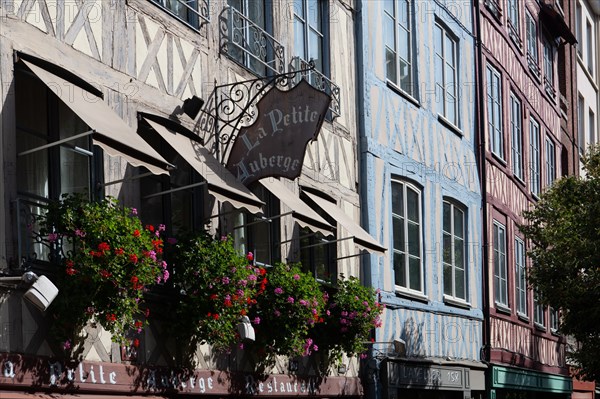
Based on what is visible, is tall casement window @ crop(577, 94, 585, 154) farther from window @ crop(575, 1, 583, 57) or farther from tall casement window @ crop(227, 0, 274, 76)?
tall casement window @ crop(227, 0, 274, 76)

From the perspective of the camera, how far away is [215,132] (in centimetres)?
1162

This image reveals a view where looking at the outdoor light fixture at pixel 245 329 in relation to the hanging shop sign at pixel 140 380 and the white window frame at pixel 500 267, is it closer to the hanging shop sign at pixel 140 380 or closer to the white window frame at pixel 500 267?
the hanging shop sign at pixel 140 380

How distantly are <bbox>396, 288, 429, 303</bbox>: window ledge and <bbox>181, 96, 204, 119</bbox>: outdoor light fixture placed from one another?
5811 mm

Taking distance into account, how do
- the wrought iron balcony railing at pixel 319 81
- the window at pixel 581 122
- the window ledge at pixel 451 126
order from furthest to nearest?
1. the window at pixel 581 122
2. the window ledge at pixel 451 126
3. the wrought iron balcony railing at pixel 319 81

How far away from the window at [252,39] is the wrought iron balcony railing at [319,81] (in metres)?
0.40

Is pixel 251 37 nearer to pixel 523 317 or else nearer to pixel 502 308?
pixel 502 308

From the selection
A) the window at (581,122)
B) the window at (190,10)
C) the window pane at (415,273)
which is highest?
the window at (581,122)

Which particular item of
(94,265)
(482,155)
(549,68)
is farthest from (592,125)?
(94,265)

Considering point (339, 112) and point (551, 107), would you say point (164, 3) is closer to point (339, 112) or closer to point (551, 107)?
point (339, 112)

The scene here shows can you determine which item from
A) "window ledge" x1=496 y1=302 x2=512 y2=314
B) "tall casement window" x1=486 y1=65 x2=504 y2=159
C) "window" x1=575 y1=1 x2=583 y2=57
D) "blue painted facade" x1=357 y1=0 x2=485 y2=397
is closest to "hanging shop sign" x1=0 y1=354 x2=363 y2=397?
"blue painted facade" x1=357 y1=0 x2=485 y2=397

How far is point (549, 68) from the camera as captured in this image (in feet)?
91.9

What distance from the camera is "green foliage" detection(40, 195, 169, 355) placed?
8.48m

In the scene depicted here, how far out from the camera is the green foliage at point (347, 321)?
13344 mm

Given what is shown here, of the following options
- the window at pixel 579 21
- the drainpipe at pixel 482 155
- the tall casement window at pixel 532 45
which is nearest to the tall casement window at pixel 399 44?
the drainpipe at pixel 482 155
